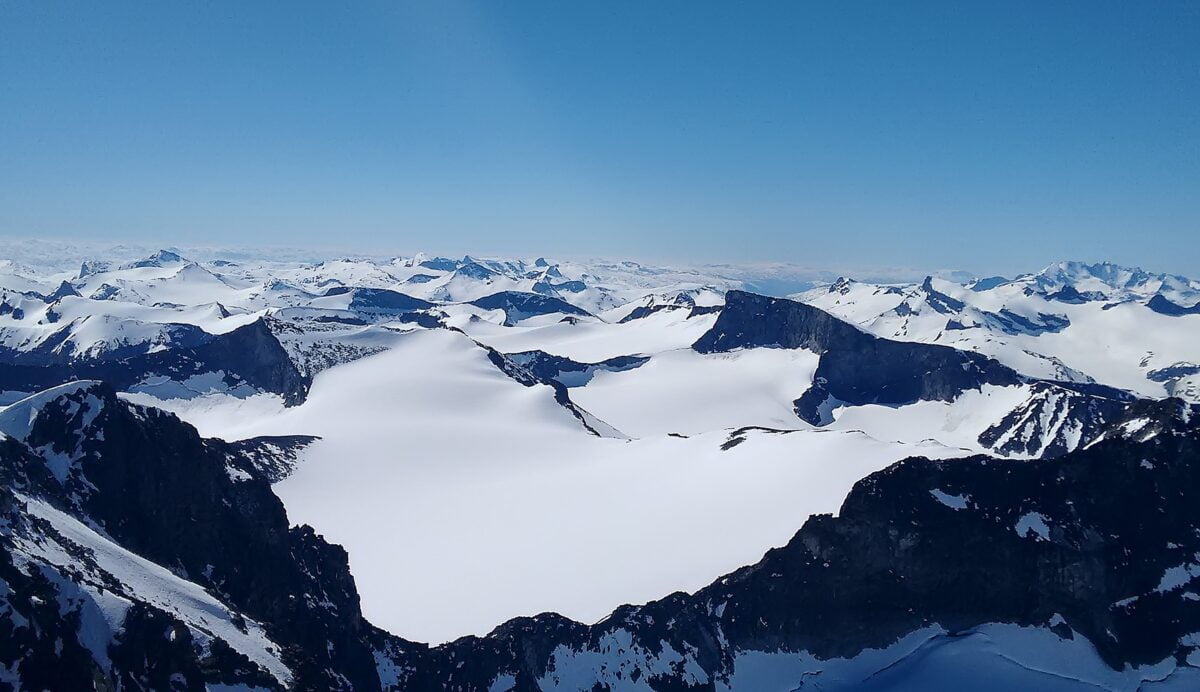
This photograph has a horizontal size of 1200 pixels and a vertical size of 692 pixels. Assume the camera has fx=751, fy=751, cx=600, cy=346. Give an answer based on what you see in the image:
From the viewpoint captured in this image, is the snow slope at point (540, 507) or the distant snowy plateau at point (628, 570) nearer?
the distant snowy plateau at point (628, 570)

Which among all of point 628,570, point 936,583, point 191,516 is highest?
point 191,516

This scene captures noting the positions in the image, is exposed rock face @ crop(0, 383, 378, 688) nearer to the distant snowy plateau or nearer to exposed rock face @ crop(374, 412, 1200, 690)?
the distant snowy plateau

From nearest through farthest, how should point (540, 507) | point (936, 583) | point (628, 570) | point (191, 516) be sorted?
point (191, 516)
point (936, 583)
point (628, 570)
point (540, 507)

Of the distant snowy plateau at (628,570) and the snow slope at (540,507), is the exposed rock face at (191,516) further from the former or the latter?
the snow slope at (540,507)

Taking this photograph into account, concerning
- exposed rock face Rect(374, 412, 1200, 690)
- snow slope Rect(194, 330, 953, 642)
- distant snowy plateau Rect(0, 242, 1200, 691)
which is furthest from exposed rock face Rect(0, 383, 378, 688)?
A: exposed rock face Rect(374, 412, 1200, 690)

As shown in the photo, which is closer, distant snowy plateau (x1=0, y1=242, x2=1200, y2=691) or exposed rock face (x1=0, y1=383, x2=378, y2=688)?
distant snowy plateau (x1=0, y1=242, x2=1200, y2=691)

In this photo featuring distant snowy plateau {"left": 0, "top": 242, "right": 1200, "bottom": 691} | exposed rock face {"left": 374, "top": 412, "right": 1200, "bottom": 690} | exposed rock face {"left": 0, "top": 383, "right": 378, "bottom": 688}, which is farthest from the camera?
exposed rock face {"left": 374, "top": 412, "right": 1200, "bottom": 690}

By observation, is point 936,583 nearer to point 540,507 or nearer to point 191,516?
point 540,507

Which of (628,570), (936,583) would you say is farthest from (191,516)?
(936,583)

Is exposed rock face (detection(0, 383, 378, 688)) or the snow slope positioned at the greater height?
exposed rock face (detection(0, 383, 378, 688))

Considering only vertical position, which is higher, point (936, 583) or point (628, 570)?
point (936, 583)

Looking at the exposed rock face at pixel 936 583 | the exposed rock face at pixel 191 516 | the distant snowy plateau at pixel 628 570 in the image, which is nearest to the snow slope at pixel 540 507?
the distant snowy plateau at pixel 628 570

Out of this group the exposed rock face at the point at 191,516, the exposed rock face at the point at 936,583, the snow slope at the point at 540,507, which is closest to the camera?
the exposed rock face at the point at 191,516
